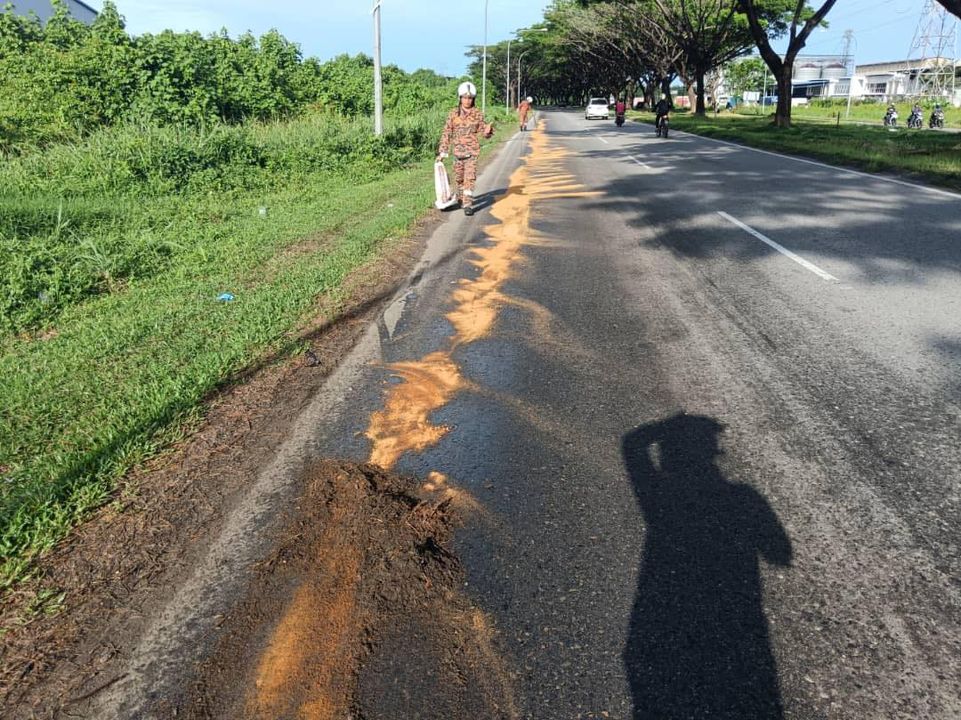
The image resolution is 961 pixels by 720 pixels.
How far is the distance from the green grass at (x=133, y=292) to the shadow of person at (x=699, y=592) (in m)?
2.42

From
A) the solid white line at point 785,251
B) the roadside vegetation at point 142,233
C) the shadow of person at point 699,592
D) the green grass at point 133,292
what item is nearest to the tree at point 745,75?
the roadside vegetation at point 142,233

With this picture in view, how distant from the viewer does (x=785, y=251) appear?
7383mm

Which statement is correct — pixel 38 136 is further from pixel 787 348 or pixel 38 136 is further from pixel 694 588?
pixel 694 588

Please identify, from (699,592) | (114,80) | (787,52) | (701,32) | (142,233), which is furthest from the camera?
(701,32)

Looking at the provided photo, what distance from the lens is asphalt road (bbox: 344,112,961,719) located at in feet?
7.15

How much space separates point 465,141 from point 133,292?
5.53 metres

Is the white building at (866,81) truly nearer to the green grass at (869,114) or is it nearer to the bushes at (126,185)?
the green grass at (869,114)

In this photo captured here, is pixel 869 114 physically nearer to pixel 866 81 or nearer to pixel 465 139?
pixel 465 139

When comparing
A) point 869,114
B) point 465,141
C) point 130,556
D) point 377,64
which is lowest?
point 130,556

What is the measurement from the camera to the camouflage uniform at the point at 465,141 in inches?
410

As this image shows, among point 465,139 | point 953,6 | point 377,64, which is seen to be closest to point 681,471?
point 465,139

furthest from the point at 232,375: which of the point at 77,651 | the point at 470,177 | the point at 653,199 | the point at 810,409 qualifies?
the point at 653,199

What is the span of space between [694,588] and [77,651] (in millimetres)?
2155

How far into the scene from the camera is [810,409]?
3812 millimetres
